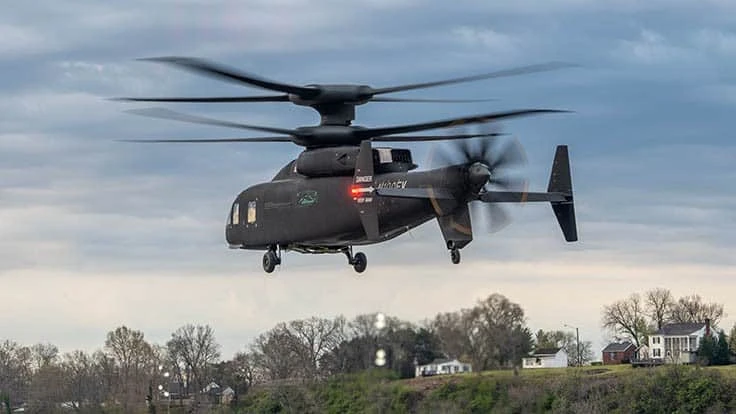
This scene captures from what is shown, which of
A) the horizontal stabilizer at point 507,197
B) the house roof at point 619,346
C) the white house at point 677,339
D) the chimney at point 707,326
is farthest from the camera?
the chimney at point 707,326

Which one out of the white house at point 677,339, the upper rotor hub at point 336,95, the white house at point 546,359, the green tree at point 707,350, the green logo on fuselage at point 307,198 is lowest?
the white house at point 546,359

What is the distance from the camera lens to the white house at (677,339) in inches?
4220

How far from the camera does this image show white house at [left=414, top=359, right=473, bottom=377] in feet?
172

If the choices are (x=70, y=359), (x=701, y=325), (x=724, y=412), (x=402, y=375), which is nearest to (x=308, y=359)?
(x=402, y=375)

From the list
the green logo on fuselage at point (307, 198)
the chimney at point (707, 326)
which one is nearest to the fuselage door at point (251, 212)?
the green logo on fuselage at point (307, 198)

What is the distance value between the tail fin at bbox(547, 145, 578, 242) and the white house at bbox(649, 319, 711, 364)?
4381 centimetres

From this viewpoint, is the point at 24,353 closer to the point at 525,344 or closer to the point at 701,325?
the point at 701,325

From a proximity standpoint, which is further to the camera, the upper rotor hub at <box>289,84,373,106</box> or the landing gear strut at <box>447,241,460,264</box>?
the upper rotor hub at <box>289,84,373,106</box>

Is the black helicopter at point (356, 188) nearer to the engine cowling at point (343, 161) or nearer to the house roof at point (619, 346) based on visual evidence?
the engine cowling at point (343, 161)

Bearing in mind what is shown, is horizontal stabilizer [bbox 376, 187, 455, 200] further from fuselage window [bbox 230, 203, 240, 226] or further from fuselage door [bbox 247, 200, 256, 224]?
fuselage window [bbox 230, 203, 240, 226]

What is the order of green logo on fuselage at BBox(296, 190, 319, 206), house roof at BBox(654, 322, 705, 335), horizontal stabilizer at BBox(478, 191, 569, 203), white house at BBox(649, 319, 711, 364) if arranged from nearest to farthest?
horizontal stabilizer at BBox(478, 191, 569, 203) < green logo on fuselage at BBox(296, 190, 319, 206) < white house at BBox(649, 319, 711, 364) < house roof at BBox(654, 322, 705, 335)

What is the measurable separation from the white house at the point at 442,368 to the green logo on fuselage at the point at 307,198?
32.6ft

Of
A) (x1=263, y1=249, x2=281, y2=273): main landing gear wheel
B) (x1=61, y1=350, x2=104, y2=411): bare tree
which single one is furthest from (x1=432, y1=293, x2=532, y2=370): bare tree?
(x1=61, y1=350, x2=104, y2=411): bare tree

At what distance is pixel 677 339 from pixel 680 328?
134 inches
